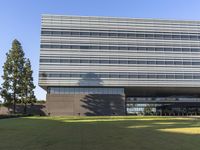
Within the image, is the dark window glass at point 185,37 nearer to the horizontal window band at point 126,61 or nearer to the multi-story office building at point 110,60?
the multi-story office building at point 110,60

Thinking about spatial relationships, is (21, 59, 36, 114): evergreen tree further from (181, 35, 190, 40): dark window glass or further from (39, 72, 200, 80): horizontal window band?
(181, 35, 190, 40): dark window glass

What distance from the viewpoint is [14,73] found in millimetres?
79125

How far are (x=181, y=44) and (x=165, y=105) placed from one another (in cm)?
2552

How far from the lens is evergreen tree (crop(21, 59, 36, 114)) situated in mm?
82281

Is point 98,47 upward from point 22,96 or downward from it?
upward

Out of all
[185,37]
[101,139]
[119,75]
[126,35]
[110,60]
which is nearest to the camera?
[101,139]

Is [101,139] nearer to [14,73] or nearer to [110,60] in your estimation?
[14,73]

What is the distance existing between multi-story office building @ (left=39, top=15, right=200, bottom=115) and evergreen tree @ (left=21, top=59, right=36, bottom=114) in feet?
32.4

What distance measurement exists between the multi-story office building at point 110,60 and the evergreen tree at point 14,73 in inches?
598

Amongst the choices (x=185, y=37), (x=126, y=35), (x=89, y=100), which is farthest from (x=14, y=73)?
(x=185, y=37)

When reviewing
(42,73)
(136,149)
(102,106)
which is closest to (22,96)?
(42,73)

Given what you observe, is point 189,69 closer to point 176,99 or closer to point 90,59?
point 176,99

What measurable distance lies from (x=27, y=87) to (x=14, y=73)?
6.78m

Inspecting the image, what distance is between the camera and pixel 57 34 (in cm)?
10038
